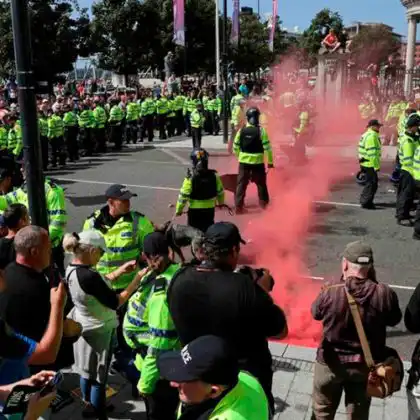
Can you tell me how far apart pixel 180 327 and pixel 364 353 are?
1326 millimetres

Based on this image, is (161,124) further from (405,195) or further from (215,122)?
(405,195)

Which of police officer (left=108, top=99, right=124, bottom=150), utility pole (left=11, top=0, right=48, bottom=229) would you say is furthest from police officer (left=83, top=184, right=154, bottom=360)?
police officer (left=108, top=99, right=124, bottom=150)

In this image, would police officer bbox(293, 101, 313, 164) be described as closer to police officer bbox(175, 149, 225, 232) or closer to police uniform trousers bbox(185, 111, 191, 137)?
police uniform trousers bbox(185, 111, 191, 137)

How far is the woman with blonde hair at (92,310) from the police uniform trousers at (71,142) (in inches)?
551

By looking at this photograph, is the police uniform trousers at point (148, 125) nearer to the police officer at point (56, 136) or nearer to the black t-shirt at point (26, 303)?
the police officer at point (56, 136)

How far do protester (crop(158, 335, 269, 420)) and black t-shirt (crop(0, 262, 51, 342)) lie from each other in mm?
1633

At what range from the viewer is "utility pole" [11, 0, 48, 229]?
5.10m

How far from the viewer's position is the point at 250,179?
11.5 meters

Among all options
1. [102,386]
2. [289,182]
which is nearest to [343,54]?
[289,182]

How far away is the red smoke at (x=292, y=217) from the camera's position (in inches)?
286

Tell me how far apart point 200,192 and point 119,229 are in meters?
2.42

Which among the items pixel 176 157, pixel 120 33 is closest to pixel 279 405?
pixel 176 157

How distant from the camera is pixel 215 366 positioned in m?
2.30

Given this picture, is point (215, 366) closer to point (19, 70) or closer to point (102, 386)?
point (102, 386)
